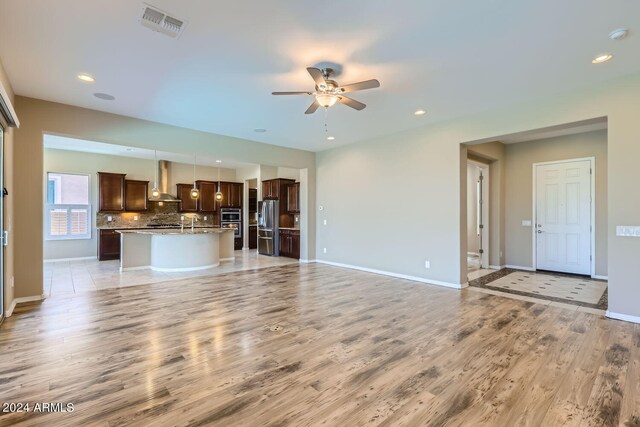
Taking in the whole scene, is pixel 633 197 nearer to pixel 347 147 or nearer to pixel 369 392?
pixel 369 392

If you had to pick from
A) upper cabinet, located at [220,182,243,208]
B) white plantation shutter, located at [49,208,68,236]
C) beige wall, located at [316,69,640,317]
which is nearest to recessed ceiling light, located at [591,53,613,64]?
beige wall, located at [316,69,640,317]

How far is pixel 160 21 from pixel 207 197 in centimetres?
820

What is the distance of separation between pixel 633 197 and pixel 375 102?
3.26m

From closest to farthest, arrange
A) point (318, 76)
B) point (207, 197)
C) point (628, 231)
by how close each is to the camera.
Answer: point (318, 76) < point (628, 231) < point (207, 197)

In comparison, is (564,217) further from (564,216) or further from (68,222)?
(68,222)

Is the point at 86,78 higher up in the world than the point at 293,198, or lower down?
higher up

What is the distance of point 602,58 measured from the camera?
3.15 m

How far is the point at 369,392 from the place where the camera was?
7.14 feet

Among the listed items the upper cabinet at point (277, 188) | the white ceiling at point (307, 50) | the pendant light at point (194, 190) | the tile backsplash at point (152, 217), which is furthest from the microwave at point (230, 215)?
the white ceiling at point (307, 50)

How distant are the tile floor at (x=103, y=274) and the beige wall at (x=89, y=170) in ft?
1.76

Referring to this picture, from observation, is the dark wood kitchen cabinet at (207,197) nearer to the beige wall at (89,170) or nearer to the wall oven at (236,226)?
the wall oven at (236,226)

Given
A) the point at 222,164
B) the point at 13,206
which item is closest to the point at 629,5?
the point at 13,206

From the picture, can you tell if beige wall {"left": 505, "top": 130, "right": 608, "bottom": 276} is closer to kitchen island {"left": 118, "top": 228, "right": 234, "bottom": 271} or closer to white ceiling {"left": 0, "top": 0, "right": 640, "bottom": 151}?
white ceiling {"left": 0, "top": 0, "right": 640, "bottom": 151}

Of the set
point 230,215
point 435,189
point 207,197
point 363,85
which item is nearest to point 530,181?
point 435,189
